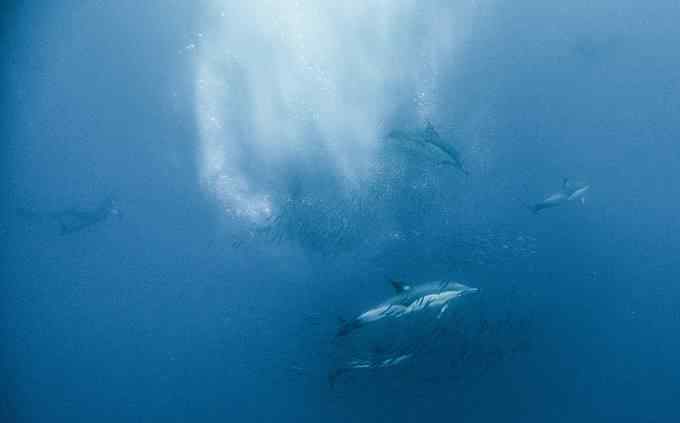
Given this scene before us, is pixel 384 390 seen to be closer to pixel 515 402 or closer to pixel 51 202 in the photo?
pixel 515 402

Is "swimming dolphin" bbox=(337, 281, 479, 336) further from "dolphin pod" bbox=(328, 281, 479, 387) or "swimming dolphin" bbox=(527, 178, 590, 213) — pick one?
"swimming dolphin" bbox=(527, 178, 590, 213)

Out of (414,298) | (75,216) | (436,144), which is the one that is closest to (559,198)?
(436,144)

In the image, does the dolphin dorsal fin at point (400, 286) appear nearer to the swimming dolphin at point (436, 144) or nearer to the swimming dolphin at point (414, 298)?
the swimming dolphin at point (414, 298)

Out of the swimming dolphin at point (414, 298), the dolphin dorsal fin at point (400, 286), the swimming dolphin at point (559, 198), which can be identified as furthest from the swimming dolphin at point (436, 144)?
the dolphin dorsal fin at point (400, 286)

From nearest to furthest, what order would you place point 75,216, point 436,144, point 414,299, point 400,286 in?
1. point 400,286
2. point 414,299
3. point 436,144
4. point 75,216

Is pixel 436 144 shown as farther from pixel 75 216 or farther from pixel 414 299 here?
pixel 75 216

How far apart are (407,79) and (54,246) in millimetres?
19774

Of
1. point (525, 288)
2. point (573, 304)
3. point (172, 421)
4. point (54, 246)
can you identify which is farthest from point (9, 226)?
point (573, 304)

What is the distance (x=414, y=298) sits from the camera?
7.46m

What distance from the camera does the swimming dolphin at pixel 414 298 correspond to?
7064 mm

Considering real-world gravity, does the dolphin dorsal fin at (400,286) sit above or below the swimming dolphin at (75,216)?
below

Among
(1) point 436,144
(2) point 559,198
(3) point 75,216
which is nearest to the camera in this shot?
(1) point 436,144

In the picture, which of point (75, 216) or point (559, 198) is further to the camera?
point (75, 216)

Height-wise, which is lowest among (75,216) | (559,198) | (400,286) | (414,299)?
(559,198)
